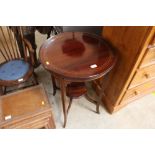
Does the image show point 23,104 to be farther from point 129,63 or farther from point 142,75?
point 142,75

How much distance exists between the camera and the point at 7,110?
1148 mm

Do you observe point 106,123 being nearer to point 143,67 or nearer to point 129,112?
point 129,112

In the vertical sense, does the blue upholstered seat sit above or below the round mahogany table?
below

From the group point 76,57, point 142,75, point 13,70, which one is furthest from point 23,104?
point 142,75

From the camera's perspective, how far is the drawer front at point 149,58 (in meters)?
1.04

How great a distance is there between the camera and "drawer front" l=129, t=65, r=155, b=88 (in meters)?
1.21

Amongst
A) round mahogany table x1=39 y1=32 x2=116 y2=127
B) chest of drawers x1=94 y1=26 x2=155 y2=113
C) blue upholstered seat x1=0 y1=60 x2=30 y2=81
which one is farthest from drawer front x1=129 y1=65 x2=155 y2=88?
blue upholstered seat x1=0 y1=60 x2=30 y2=81

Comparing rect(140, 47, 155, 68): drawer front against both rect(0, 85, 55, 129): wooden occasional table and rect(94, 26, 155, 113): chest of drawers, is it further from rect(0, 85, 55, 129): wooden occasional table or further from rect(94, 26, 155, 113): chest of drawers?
rect(0, 85, 55, 129): wooden occasional table

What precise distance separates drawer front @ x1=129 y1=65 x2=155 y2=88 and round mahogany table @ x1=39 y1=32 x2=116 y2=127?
0.91 feet

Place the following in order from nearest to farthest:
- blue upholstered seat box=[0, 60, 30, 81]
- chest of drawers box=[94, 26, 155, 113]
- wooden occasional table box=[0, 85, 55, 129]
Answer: chest of drawers box=[94, 26, 155, 113] < wooden occasional table box=[0, 85, 55, 129] < blue upholstered seat box=[0, 60, 30, 81]

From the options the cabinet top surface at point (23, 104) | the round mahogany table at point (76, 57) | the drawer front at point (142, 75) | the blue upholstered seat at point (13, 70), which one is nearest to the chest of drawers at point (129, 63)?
the drawer front at point (142, 75)

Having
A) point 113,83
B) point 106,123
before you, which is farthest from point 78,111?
point 113,83

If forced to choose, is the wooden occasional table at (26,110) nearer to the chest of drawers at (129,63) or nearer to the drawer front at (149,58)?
the chest of drawers at (129,63)
